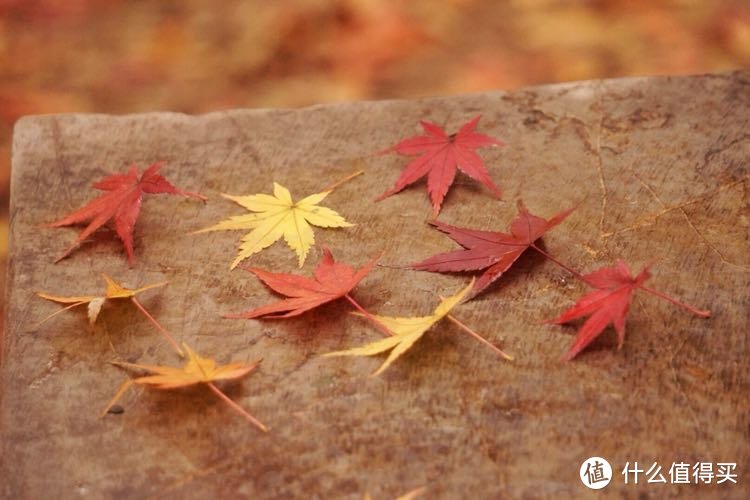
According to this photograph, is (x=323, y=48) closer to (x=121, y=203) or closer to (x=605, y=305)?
(x=121, y=203)

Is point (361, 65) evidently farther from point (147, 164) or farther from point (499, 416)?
point (499, 416)

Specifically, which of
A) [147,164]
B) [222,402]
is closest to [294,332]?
[222,402]

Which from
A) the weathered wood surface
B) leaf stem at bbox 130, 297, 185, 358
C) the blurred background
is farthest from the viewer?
the blurred background

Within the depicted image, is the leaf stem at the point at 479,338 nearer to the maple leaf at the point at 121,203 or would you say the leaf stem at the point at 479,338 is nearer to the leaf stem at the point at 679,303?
the leaf stem at the point at 679,303

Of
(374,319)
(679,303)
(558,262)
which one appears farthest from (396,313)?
(679,303)

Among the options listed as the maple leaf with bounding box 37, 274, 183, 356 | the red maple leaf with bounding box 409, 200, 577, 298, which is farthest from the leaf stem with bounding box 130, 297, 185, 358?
the red maple leaf with bounding box 409, 200, 577, 298

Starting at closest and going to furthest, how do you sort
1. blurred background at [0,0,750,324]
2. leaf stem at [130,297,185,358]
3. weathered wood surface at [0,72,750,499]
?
weathered wood surface at [0,72,750,499]
leaf stem at [130,297,185,358]
blurred background at [0,0,750,324]

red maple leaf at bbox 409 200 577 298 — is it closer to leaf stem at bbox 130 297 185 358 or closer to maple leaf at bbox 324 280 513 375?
maple leaf at bbox 324 280 513 375
